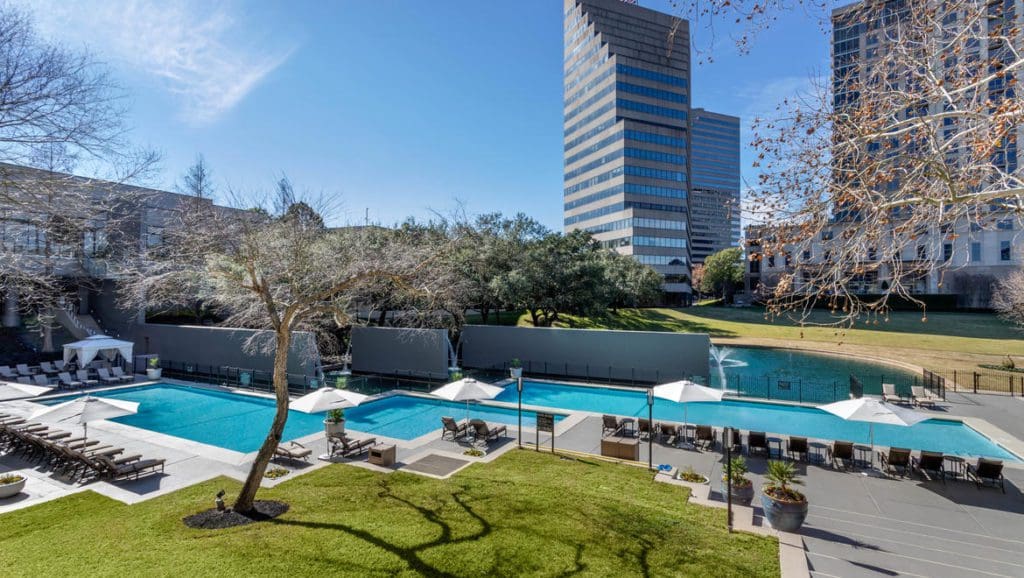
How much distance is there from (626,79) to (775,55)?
243 ft

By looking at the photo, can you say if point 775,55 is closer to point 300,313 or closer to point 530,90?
point 300,313

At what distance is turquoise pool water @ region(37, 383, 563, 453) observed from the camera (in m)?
16.3

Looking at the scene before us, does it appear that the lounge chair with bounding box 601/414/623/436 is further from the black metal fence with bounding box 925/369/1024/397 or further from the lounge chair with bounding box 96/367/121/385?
the lounge chair with bounding box 96/367/121/385

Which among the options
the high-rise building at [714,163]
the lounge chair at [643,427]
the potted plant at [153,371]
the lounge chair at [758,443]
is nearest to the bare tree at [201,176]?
the potted plant at [153,371]

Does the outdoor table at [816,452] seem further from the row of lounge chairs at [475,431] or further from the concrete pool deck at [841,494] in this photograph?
the row of lounge chairs at [475,431]

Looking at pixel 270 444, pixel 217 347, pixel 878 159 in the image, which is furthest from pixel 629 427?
pixel 217 347

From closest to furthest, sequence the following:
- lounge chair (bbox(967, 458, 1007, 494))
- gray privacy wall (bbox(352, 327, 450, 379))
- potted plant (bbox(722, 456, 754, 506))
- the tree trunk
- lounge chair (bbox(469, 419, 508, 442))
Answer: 1. the tree trunk
2. potted plant (bbox(722, 456, 754, 506))
3. lounge chair (bbox(967, 458, 1007, 494))
4. lounge chair (bbox(469, 419, 508, 442))
5. gray privacy wall (bbox(352, 327, 450, 379))

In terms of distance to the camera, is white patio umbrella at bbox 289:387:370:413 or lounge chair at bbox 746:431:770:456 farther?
white patio umbrella at bbox 289:387:370:413

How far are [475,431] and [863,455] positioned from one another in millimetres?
10151

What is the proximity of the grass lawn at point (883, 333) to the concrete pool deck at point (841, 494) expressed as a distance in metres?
17.1

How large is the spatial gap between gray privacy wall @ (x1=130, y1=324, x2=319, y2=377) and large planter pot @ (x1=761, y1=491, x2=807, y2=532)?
19191mm

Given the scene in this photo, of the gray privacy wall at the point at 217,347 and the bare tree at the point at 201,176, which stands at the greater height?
the bare tree at the point at 201,176

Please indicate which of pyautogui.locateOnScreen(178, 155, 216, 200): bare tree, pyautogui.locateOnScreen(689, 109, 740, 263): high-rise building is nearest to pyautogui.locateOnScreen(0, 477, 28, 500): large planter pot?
pyautogui.locateOnScreen(178, 155, 216, 200): bare tree

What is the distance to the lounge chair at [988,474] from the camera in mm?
10438
